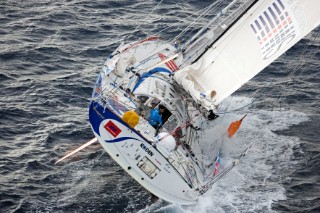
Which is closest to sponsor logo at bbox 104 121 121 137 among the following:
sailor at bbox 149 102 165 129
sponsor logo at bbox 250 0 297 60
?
sailor at bbox 149 102 165 129

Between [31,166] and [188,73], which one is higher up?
[188,73]

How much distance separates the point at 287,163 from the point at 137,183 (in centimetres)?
566

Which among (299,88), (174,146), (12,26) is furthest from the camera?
(12,26)

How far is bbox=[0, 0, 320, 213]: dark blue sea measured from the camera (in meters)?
21.0

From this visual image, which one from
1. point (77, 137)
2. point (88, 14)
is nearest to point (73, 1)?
point (88, 14)

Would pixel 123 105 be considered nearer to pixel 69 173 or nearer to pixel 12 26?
pixel 69 173

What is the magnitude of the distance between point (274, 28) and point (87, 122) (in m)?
8.40

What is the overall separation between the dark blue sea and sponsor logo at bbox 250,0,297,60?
470 centimetres

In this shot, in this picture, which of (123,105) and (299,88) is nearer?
(123,105)

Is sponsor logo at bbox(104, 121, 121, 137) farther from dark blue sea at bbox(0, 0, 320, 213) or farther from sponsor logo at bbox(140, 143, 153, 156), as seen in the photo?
dark blue sea at bbox(0, 0, 320, 213)

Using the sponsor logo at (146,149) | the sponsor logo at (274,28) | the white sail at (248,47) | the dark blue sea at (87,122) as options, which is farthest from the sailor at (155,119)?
the sponsor logo at (274,28)

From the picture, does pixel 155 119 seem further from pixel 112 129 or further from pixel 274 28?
pixel 274 28

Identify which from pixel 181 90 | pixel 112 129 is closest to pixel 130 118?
pixel 112 129

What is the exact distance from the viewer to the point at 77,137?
24.1 m
